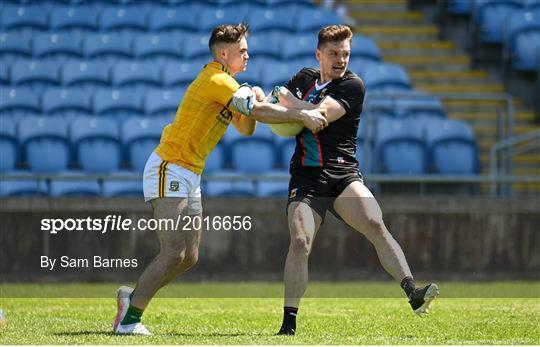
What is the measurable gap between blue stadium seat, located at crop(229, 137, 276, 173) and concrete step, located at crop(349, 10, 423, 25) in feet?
19.1

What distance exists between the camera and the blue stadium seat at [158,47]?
1831 centimetres

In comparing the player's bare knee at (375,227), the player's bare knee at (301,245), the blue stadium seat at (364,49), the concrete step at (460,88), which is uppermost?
the blue stadium seat at (364,49)

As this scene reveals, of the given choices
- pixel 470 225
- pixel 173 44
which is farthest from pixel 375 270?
pixel 173 44

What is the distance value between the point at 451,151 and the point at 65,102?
5.57m

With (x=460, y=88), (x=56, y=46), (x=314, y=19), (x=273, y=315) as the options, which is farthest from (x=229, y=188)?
(x=460, y=88)

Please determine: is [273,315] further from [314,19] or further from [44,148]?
[314,19]

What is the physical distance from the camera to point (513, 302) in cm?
1164

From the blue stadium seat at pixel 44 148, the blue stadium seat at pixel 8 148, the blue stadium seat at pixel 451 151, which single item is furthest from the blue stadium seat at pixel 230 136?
the blue stadium seat at pixel 8 148

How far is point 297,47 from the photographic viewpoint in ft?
60.3

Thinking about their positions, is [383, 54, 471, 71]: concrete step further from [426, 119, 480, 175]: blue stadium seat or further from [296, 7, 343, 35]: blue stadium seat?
[426, 119, 480, 175]: blue stadium seat

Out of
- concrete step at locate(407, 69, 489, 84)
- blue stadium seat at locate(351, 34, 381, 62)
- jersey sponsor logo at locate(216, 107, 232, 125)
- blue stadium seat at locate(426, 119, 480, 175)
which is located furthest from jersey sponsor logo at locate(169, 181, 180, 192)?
concrete step at locate(407, 69, 489, 84)

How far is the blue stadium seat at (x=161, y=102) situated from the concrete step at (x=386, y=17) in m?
5.27

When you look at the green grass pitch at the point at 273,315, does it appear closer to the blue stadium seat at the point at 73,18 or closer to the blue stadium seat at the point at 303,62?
the blue stadium seat at the point at 303,62

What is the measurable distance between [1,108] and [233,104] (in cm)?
900
